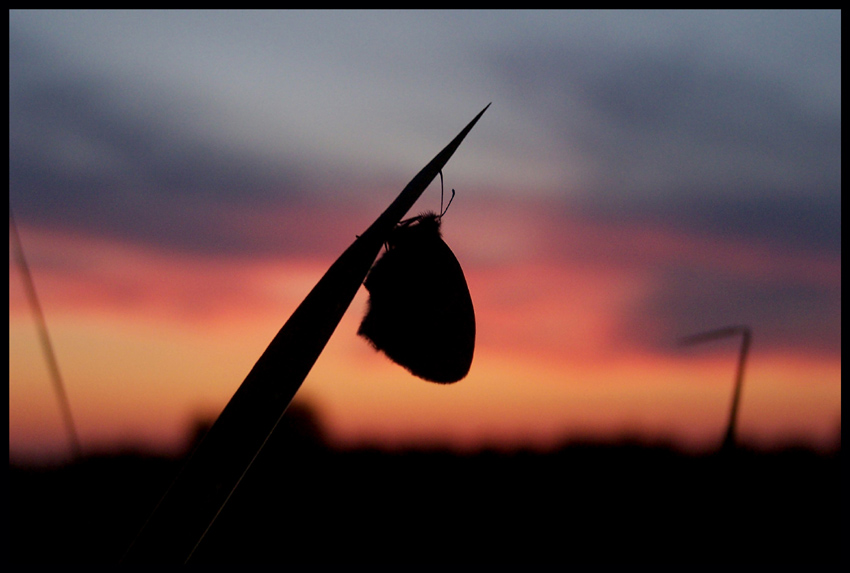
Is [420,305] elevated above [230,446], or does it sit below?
above

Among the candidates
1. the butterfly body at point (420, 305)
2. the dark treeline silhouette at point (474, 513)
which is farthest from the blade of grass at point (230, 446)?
the dark treeline silhouette at point (474, 513)

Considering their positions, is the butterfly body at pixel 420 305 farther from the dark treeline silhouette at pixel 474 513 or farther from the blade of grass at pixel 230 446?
the dark treeline silhouette at pixel 474 513

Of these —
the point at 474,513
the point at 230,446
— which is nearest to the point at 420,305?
the point at 230,446

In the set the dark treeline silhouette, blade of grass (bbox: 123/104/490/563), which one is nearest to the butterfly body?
blade of grass (bbox: 123/104/490/563)

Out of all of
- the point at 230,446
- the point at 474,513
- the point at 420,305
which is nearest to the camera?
the point at 230,446

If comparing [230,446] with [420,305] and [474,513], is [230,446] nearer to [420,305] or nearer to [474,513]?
[420,305]

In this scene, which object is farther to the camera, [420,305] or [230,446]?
[420,305]

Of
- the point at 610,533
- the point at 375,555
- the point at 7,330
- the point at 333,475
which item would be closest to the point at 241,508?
the point at 333,475

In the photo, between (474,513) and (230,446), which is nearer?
(230,446)

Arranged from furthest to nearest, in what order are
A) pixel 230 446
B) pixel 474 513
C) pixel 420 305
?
pixel 474 513
pixel 420 305
pixel 230 446

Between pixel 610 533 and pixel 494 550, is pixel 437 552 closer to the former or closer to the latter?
pixel 494 550
